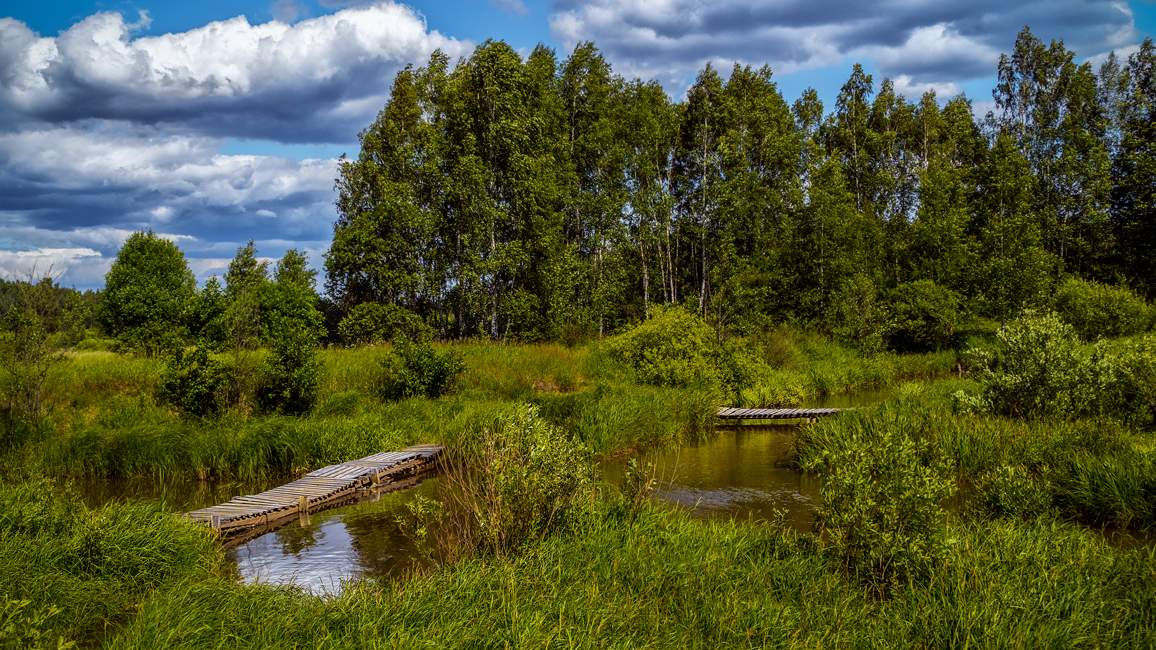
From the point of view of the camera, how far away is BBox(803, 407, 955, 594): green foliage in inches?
298

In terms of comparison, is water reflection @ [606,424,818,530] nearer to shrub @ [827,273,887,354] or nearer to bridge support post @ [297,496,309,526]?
bridge support post @ [297,496,309,526]

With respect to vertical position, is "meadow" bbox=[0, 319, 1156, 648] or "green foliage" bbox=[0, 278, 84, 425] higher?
"green foliage" bbox=[0, 278, 84, 425]

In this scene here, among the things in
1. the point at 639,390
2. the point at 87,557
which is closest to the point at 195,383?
the point at 87,557

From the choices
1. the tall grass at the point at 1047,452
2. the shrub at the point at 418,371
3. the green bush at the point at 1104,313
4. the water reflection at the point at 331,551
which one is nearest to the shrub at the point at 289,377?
the shrub at the point at 418,371

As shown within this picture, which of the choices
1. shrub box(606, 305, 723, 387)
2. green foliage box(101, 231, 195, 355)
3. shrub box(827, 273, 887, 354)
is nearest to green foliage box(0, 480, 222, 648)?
shrub box(606, 305, 723, 387)

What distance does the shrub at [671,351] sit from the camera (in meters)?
25.1

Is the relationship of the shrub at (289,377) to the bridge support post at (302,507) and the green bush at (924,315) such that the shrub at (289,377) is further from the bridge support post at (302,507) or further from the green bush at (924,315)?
the green bush at (924,315)

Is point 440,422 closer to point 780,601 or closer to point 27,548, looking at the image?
point 27,548

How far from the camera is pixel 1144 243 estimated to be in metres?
42.0

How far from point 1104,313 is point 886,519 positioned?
31405 millimetres

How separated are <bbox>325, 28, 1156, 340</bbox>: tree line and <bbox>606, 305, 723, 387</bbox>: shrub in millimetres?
6880

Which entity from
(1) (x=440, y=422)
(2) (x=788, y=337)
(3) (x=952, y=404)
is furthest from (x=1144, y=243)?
(1) (x=440, y=422)

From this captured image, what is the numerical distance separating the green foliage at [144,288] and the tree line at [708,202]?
10.1 meters

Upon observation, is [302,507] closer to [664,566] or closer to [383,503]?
[383,503]
